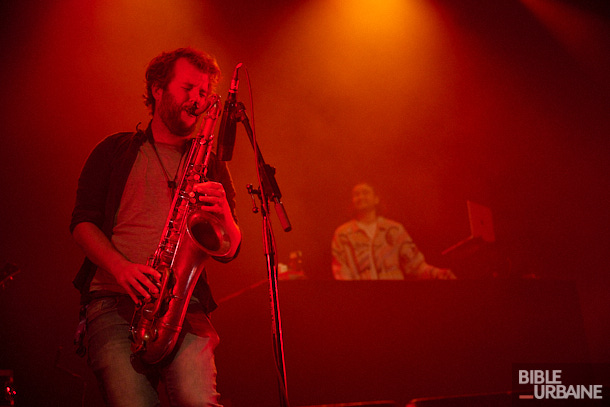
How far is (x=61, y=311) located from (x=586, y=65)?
26.0 ft

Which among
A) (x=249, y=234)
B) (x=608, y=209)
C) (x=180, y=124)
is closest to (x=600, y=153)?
(x=608, y=209)

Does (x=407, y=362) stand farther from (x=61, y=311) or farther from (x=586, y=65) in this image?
(x=586, y=65)

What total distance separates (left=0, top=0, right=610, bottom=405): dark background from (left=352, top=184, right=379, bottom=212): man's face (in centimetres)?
133

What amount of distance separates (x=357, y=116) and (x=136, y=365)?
6865 millimetres

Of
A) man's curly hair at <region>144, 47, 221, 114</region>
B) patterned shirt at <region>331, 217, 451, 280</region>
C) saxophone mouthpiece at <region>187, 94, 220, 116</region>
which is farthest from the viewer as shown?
patterned shirt at <region>331, 217, 451, 280</region>

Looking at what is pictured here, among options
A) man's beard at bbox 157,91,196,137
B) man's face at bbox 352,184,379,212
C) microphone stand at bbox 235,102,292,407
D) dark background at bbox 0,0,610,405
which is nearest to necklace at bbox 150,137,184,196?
man's beard at bbox 157,91,196,137

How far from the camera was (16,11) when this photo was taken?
565 cm

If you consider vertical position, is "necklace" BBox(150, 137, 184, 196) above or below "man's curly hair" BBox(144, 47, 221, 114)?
below

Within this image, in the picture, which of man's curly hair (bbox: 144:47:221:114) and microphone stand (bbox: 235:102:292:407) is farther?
man's curly hair (bbox: 144:47:221:114)

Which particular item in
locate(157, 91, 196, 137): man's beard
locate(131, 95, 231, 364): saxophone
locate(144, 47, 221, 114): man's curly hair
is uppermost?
locate(144, 47, 221, 114): man's curly hair

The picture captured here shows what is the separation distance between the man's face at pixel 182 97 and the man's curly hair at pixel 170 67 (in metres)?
0.03

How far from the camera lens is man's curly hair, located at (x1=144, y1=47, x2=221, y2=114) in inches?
115

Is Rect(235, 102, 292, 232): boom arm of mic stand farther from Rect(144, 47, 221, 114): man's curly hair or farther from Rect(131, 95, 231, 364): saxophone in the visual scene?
Rect(144, 47, 221, 114): man's curly hair

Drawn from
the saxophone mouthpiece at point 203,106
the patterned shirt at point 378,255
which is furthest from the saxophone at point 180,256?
the patterned shirt at point 378,255
